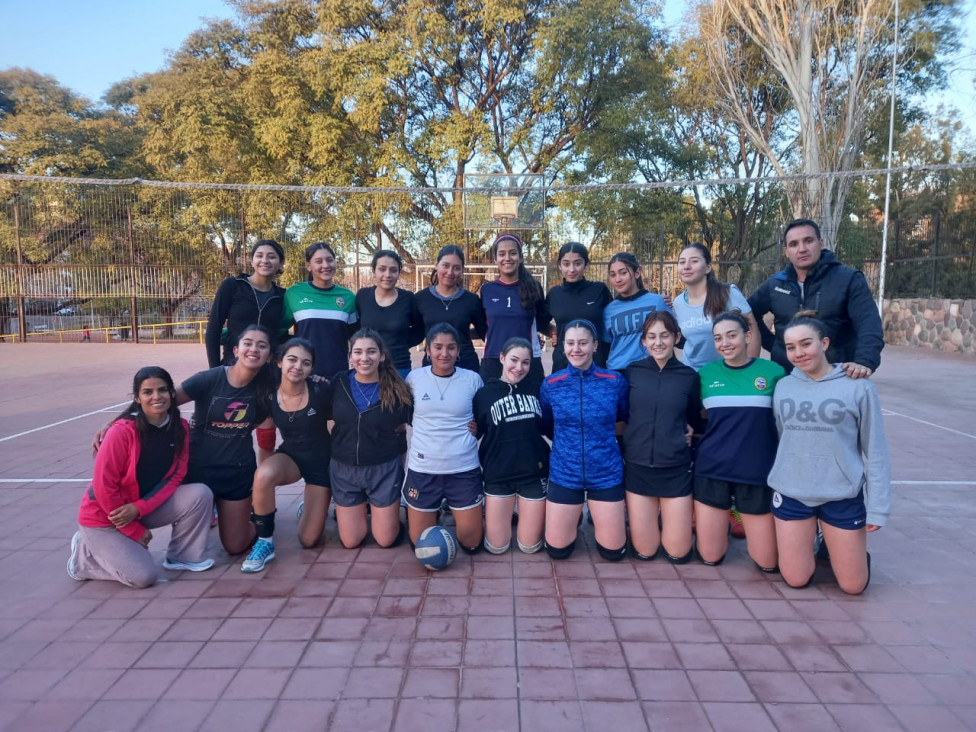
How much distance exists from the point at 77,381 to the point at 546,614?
1098 cm

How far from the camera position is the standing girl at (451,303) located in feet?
14.8

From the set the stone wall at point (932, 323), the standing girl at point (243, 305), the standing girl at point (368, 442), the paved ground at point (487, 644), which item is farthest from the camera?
the stone wall at point (932, 323)

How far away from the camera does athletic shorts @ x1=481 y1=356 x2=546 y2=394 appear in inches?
161

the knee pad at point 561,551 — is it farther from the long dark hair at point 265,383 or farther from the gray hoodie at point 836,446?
the long dark hair at point 265,383

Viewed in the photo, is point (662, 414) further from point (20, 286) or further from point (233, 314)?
point (20, 286)

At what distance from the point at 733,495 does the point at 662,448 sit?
486 mm

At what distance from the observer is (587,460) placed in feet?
12.4

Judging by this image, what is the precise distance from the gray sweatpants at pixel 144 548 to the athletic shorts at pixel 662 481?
8.03 ft

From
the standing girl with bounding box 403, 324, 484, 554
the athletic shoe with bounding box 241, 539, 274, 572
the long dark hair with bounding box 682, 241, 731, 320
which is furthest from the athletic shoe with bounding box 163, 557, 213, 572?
the long dark hair with bounding box 682, 241, 731, 320

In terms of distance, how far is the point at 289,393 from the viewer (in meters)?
3.97

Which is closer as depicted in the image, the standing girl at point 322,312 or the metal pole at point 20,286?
the standing girl at point 322,312

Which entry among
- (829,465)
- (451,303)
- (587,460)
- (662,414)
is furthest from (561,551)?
(451,303)

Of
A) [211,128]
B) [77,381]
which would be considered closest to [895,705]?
[77,381]

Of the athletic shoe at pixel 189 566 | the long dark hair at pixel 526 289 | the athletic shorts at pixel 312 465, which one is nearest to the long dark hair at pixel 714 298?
the long dark hair at pixel 526 289
